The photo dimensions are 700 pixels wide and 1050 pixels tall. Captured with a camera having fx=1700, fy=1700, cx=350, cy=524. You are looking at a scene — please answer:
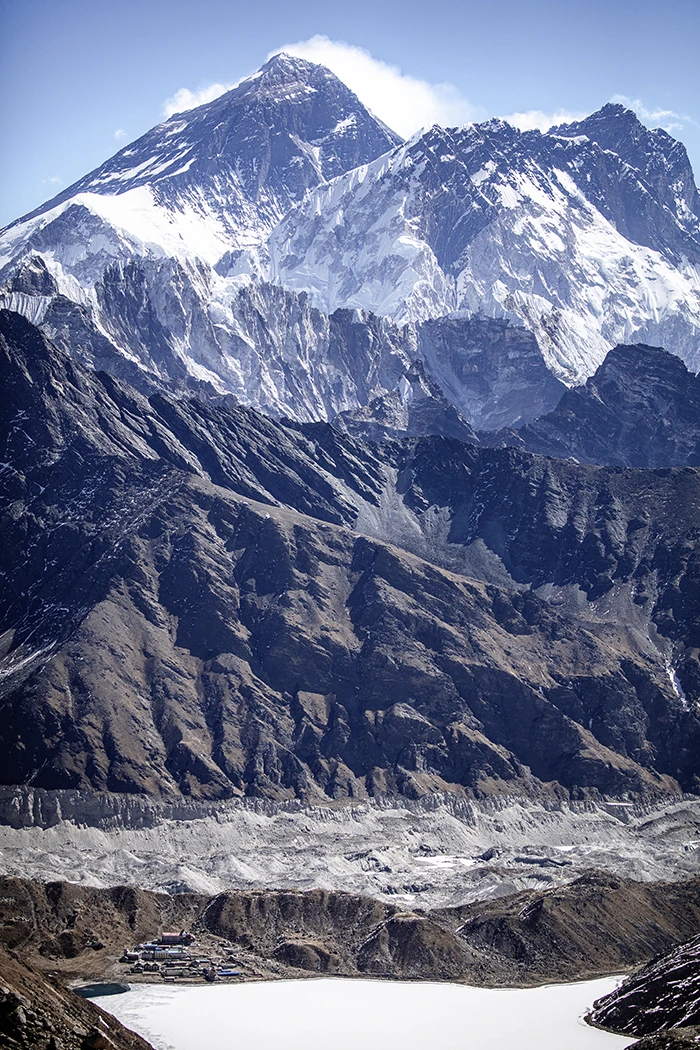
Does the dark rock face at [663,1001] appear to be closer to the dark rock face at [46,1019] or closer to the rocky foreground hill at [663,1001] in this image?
the rocky foreground hill at [663,1001]

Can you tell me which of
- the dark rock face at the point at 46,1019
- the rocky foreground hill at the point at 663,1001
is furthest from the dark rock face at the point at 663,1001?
the dark rock face at the point at 46,1019

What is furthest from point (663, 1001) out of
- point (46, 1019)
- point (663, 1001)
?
point (46, 1019)

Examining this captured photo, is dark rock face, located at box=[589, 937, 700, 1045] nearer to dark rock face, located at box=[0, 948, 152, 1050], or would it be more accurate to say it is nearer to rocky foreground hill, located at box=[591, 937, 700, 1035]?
rocky foreground hill, located at box=[591, 937, 700, 1035]

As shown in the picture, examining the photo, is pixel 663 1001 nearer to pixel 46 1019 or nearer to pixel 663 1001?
pixel 663 1001

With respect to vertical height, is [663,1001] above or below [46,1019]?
below

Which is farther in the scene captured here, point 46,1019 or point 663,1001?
point 663,1001

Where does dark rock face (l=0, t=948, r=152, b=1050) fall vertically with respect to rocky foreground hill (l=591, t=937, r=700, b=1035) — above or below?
above

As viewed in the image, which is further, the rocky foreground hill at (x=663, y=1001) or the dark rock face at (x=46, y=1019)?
the rocky foreground hill at (x=663, y=1001)

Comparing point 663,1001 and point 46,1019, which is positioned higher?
point 46,1019

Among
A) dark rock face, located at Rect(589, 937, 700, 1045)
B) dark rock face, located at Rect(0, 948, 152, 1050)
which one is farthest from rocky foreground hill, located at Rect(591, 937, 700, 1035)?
dark rock face, located at Rect(0, 948, 152, 1050)
